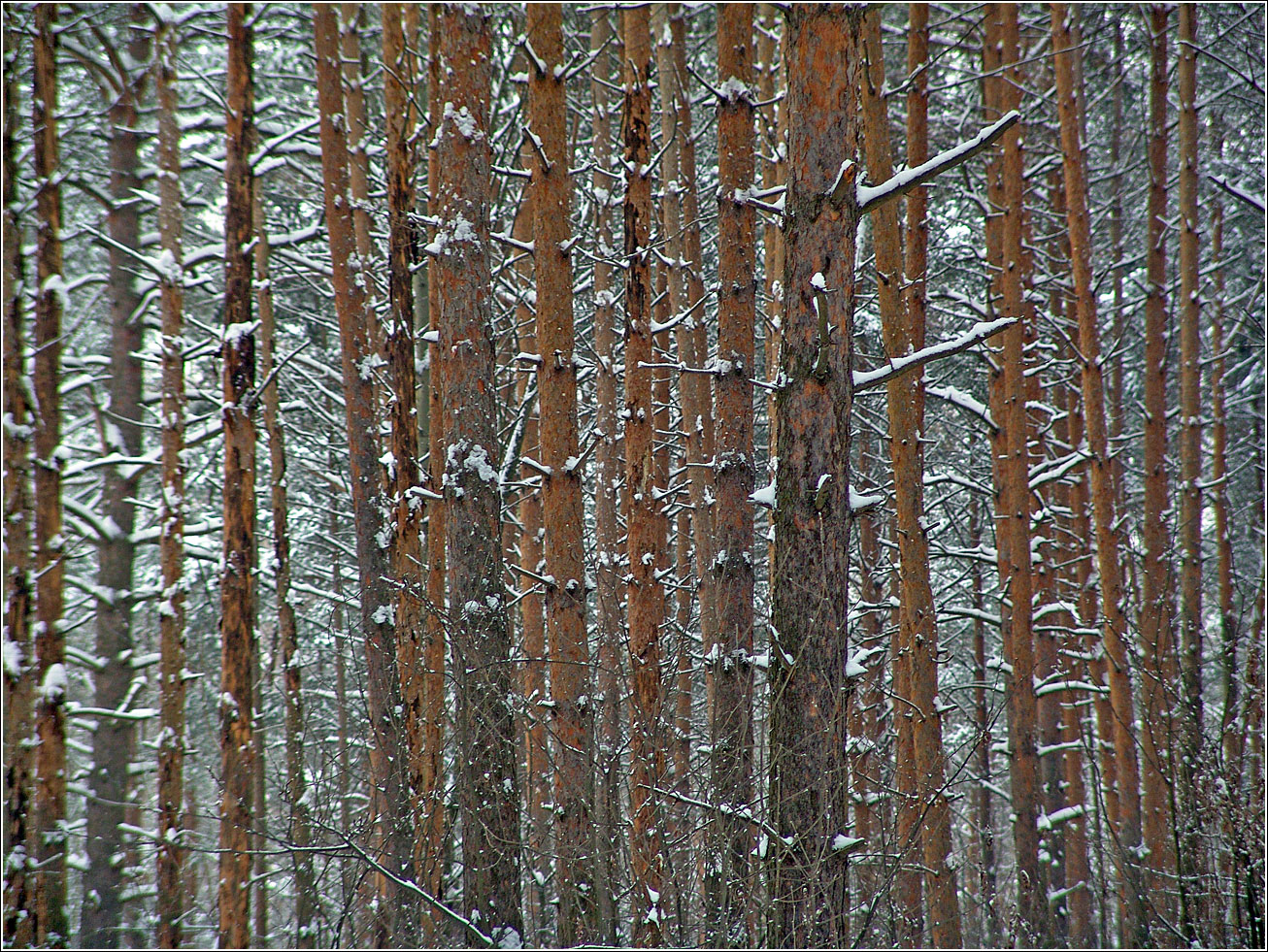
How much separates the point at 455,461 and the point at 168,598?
14.2 ft

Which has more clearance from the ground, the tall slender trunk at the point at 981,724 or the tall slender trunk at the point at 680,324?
the tall slender trunk at the point at 680,324

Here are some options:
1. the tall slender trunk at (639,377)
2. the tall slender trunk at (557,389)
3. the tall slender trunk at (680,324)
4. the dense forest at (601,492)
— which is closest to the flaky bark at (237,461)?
the dense forest at (601,492)

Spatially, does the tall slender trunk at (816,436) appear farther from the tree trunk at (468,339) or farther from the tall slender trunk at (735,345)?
the tree trunk at (468,339)

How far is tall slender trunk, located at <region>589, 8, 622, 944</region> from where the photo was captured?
15.5 feet

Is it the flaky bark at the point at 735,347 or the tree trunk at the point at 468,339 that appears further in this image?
the flaky bark at the point at 735,347

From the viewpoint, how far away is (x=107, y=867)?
8.57m

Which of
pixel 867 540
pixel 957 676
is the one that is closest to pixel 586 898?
pixel 867 540

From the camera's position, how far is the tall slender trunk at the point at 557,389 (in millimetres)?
5891

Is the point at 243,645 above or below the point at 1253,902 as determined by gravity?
above

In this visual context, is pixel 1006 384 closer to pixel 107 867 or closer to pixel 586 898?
pixel 586 898

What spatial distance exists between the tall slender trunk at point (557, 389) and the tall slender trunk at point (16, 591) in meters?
4.09

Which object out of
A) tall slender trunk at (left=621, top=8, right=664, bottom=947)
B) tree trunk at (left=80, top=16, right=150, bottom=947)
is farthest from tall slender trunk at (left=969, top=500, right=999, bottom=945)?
tree trunk at (left=80, top=16, right=150, bottom=947)

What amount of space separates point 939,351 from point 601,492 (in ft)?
19.0

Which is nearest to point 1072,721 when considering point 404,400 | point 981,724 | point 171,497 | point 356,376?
point 981,724
